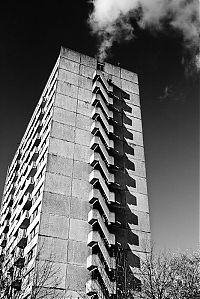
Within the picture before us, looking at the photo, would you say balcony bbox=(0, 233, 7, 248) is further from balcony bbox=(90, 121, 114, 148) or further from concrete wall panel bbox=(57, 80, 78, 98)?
concrete wall panel bbox=(57, 80, 78, 98)

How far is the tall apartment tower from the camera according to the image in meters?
33.8

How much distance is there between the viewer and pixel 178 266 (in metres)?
35.5

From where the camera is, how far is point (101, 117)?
43.6m

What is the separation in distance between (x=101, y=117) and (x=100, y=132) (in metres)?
2.14

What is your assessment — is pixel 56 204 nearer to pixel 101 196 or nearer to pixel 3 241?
pixel 101 196

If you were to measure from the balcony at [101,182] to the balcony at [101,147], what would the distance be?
8.04 feet

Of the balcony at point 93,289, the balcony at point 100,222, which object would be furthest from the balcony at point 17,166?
the balcony at point 93,289

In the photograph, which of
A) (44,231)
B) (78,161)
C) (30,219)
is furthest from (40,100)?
(44,231)

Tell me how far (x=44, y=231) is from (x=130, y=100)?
22.8 meters

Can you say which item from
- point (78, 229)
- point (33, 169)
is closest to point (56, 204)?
point (78, 229)

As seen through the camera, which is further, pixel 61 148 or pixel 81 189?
pixel 61 148

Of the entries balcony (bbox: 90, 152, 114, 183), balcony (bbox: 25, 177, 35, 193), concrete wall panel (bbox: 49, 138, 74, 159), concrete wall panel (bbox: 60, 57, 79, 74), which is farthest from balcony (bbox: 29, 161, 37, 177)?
concrete wall panel (bbox: 60, 57, 79, 74)

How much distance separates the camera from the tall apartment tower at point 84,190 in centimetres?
3375

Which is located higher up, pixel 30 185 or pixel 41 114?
pixel 41 114
